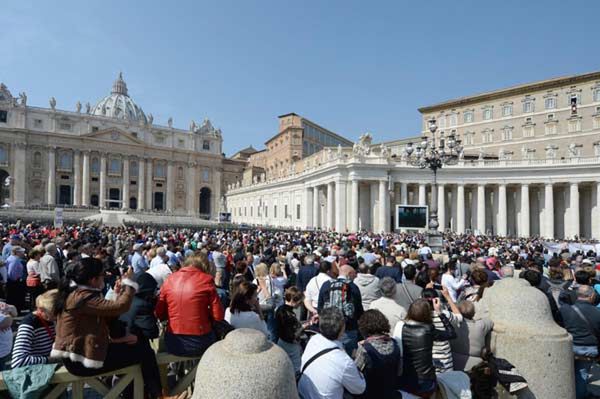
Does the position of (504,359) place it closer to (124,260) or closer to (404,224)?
(124,260)

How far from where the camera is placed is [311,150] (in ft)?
221

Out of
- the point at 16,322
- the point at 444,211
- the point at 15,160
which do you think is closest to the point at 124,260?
the point at 16,322

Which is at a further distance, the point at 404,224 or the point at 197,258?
the point at 404,224

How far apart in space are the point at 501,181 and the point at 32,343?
1615 inches

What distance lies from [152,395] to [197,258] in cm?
149

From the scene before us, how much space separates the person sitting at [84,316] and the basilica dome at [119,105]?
339ft

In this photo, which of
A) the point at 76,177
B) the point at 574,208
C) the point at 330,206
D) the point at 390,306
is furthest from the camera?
the point at 76,177

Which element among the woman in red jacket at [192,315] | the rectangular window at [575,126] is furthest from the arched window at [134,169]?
the woman in red jacket at [192,315]

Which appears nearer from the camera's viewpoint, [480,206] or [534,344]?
[534,344]

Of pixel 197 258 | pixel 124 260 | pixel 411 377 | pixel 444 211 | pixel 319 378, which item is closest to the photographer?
pixel 319 378

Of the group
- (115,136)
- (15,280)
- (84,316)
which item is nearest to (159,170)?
(115,136)

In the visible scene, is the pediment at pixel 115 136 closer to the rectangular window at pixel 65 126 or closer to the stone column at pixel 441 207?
the rectangular window at pixel 65 126

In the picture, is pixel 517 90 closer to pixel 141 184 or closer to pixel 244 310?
pixel 244 310

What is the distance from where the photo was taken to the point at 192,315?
3746mm
